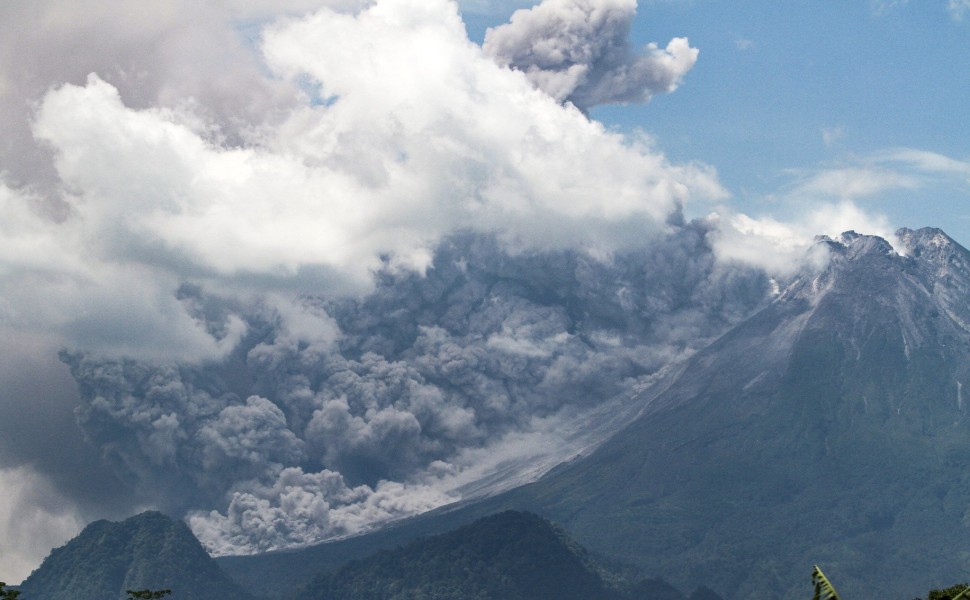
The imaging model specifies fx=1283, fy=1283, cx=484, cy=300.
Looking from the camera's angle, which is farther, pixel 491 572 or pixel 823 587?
pixel 491 572

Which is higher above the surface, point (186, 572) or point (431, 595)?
point (186, 572)

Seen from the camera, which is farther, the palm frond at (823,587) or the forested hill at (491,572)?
the forested hill at (491,572)

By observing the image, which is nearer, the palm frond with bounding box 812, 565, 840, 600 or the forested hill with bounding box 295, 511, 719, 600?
the palm frond with bounding box 812, 565, 840, 600

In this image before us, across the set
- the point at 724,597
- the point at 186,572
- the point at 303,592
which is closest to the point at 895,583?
the point at 724,597

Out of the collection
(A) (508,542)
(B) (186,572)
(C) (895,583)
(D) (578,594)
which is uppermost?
(B) (186,572)

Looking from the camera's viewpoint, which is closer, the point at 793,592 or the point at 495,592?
the point at 495,592

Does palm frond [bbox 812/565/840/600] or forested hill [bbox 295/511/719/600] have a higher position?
forested hill [bbox 295/511/719/600]

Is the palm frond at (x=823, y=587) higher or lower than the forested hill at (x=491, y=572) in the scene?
lower

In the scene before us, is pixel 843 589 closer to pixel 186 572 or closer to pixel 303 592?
pixel 303 592
